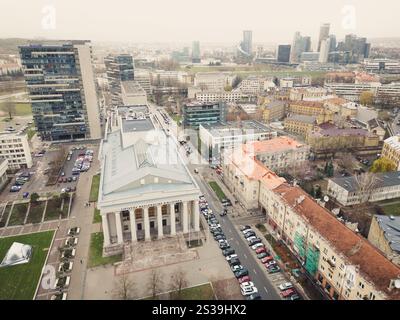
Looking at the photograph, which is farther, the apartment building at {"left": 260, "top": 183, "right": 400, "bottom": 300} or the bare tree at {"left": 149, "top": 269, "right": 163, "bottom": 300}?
the bare tree at {"left": 149, "top": 269, "right": 163, "bottom": 300}

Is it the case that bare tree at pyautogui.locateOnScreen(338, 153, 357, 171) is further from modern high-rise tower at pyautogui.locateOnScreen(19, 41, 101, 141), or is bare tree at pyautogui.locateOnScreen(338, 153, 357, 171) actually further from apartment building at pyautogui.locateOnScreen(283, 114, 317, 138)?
modern high-rise tower at pyautogui.locateOnScreen(19, 41, 101, 141)

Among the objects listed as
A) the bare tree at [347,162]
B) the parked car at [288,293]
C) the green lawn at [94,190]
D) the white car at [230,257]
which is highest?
the bare tree at [347,162]

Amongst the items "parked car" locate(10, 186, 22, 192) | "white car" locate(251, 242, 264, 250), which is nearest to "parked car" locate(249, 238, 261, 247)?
"white car" locate(251, 242, 264, 250)

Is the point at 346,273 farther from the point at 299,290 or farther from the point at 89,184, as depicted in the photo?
the point at 89,184

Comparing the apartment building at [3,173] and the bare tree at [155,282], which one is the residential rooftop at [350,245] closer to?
the bare tree at [155,282]

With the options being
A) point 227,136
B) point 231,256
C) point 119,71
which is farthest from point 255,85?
point 231,256

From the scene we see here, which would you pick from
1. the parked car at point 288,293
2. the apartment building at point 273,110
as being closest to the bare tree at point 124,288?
the parked car at point 288,293
